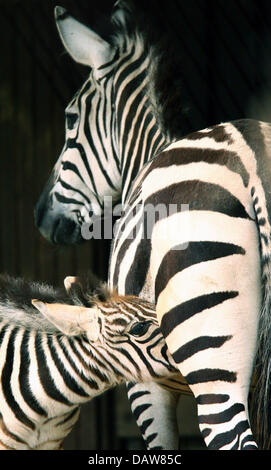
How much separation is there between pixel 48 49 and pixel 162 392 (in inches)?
121

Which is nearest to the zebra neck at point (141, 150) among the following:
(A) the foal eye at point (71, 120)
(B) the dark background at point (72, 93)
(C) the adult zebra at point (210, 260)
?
(A) the foal eye at point (71, 120)

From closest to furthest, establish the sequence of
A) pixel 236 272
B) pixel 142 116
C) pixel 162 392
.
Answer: pixel 236 272, pixel 162 392, pixel 142 116

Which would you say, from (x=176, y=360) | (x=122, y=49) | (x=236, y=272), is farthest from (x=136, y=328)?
(x=122, y=49)

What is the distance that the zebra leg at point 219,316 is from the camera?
8.63ft

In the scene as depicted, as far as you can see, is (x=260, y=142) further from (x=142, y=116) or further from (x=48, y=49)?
(x=48, y=49)

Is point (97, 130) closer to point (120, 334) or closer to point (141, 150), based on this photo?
point (141, 150)

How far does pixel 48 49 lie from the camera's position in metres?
5.93

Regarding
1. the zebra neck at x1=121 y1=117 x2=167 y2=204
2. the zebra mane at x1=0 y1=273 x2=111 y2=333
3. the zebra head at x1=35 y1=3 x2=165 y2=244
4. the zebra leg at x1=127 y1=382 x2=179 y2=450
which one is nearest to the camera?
the zebra mane at x1=0 y1=273 x2=111 y2=333

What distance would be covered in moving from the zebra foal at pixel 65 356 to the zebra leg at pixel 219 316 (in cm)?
42

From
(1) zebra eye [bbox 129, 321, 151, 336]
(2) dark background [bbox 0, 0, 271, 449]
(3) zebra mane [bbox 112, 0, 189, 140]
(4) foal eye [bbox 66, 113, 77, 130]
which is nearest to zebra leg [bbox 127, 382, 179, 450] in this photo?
(1) zebra eye [bbox 129, 321, 151, 336]

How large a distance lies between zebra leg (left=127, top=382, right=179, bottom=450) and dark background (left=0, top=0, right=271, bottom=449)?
2.15m

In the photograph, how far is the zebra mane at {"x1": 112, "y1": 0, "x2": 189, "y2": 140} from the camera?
3920mm

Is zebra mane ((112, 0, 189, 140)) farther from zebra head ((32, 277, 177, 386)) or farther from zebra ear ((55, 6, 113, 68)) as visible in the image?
zebra head ((32, 277, 177, 386))

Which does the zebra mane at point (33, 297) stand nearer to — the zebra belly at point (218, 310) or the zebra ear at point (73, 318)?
the zebra ear at point (73, 318)
